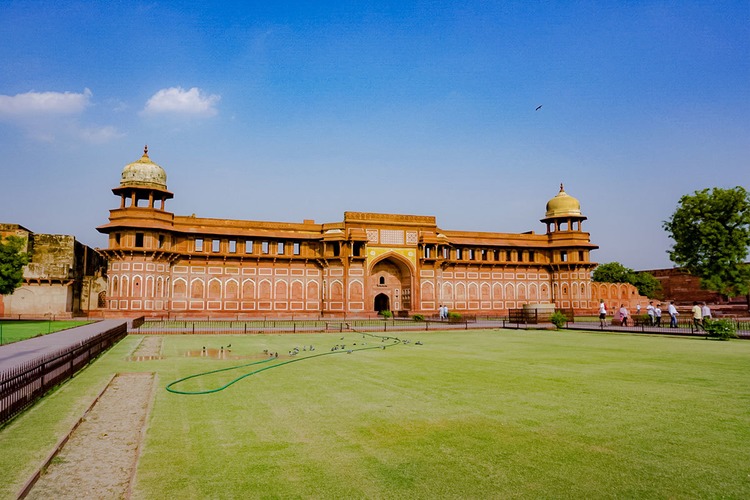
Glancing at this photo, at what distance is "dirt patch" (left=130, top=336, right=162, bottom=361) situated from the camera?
13.5 metres

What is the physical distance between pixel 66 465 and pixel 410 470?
134 inches

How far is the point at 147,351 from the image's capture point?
595 inches

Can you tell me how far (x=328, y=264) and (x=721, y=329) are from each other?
27.6m

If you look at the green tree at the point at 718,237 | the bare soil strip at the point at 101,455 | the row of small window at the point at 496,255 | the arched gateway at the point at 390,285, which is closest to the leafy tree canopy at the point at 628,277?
the row of small window at the point at 496,255

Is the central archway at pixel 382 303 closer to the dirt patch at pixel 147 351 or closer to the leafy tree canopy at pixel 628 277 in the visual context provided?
the dirt patch at pixel 147 351

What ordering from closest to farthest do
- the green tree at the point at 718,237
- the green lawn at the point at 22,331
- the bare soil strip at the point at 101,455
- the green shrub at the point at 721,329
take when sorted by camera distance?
the bare soil strip at the point at 101,455 < the green lawn at the point at 22,331 < the green shrub at the point at 721,329 < the green tree at the point at 718,237

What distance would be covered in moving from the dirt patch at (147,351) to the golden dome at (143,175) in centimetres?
2133

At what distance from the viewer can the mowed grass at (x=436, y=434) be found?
430 centimetres

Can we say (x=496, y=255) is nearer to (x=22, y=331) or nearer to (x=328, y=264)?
(x=328, y=264)

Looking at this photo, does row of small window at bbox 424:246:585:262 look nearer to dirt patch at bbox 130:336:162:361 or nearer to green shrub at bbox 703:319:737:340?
green shrub at bbox 703:319:737:340

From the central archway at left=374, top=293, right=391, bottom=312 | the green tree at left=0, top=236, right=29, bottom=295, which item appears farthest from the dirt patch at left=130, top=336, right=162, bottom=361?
the central archway at left=374, top=293, right=391, bottom=312

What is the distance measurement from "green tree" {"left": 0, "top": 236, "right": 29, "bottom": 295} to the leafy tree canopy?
57.1m

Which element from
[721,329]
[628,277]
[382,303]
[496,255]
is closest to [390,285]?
[382,303]

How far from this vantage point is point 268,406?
7.37m
